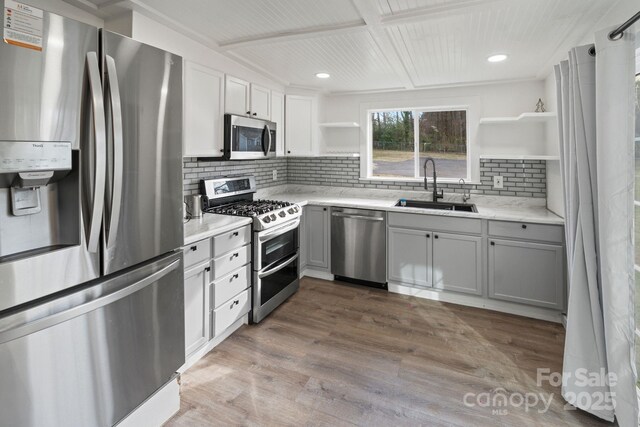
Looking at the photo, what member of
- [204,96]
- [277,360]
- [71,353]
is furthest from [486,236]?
[71,353]

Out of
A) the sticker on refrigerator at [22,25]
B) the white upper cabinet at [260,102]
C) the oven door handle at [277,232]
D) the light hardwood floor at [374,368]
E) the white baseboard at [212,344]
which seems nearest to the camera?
the sticker on refrigerator at [22,25]

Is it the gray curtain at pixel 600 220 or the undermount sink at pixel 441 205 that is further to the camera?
the undermount sink at pixel 441 205

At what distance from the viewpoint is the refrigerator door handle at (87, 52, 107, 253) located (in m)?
1.34

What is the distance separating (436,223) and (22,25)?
3.15 m

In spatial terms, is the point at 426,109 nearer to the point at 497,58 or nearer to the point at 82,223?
the point at 497,58

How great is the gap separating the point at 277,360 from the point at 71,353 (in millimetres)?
1347

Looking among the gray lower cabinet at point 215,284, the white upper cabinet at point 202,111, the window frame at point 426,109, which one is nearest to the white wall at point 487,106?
the window frame at point 426,109

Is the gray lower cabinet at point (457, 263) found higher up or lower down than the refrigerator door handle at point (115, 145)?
Result: lower down

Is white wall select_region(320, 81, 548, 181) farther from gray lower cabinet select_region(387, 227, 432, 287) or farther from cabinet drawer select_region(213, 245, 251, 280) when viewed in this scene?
cabinet drawer select_region(213, 245, 251, 280)

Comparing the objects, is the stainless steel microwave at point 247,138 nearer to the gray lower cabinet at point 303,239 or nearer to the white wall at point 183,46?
the white wall at point 183,46

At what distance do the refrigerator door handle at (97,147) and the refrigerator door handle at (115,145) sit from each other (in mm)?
46

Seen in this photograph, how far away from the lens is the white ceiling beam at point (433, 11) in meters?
1.88

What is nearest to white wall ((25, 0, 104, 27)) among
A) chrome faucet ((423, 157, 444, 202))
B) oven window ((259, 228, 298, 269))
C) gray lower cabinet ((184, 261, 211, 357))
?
gray lower cabinet ((184, 261, 211, 357))

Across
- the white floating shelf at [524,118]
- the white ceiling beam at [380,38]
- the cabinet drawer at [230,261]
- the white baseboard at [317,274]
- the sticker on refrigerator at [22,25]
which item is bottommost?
the white baseboard at [317,274]
